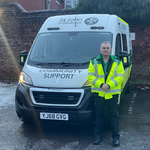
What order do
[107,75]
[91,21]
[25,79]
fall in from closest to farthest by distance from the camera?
[107,75], [25,79], [91,21]

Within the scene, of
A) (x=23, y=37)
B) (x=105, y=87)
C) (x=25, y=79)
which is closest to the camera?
(x=105, y=87)

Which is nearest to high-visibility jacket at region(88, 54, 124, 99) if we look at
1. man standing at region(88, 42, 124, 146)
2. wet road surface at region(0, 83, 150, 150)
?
man standing at region(88, 42, 124, 146)

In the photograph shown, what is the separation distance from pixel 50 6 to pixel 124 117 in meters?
16.6

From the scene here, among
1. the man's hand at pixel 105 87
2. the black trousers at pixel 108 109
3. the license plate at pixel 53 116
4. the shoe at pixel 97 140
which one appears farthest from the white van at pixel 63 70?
the man's hand at pixel 105 87

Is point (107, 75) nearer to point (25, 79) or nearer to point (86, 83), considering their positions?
point (86, 83)

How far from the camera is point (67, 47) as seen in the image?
17.3 ft

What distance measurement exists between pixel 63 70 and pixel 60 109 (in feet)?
2.41

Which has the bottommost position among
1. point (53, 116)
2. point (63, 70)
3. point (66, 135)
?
point (66, 135)

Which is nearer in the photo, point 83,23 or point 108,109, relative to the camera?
point 108,109

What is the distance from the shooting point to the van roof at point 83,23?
5414 mm

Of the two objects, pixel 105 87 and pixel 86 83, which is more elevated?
pixel 105 87

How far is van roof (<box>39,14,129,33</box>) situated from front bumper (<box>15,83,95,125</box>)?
170 cm

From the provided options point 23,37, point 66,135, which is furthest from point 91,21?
point 23,37

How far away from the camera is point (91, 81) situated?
407 centimetres
